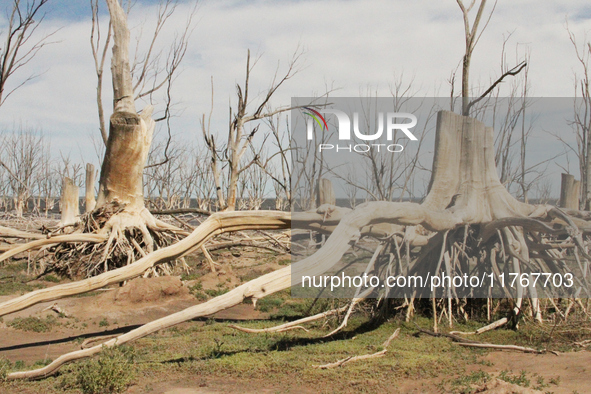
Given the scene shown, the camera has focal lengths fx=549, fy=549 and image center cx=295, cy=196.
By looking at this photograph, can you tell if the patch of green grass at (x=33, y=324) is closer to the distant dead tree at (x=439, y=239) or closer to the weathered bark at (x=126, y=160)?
the distant dead tree at (x=439, y=239)

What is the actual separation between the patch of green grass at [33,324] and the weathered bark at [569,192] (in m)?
10.5

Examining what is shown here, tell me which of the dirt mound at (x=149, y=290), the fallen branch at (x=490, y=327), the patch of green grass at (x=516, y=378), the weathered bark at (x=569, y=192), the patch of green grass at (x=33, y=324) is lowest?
the patch of green grass at (x=33, y=324)

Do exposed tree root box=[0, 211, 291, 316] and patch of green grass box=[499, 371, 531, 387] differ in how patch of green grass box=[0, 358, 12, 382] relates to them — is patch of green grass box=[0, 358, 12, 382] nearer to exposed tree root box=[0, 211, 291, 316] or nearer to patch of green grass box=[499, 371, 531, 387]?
exposed tree root box=[0, 211, 291, 316]

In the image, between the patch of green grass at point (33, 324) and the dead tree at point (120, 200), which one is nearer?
the patch of green grass at point (33, 324)

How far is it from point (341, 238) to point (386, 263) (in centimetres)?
245

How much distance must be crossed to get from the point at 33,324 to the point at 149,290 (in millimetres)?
2180

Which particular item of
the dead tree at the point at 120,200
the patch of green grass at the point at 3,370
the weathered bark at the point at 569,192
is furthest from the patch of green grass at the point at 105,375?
the weathered bark at the point at 569,192

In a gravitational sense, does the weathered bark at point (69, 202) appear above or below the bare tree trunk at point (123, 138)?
below

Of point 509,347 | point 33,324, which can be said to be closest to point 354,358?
point 509,347

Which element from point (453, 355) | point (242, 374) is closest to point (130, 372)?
point (242, 374)

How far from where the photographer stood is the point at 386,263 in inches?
310

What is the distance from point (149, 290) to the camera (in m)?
9.96

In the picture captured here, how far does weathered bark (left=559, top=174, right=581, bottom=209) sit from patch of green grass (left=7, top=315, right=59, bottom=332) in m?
10.5

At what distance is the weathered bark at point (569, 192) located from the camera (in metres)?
12.1
